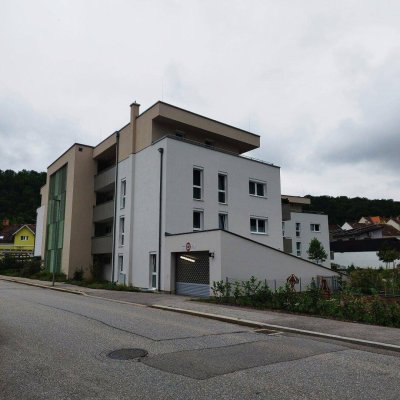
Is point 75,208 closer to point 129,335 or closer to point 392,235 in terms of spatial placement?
point 129,335

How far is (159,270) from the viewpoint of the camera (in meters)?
23.1

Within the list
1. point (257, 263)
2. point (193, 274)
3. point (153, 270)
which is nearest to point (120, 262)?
→ point (153, 270)

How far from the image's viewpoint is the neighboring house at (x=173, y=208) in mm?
21000

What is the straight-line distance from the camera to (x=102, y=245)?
31266 mm

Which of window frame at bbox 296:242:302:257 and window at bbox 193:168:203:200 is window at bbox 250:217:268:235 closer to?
window at bbox 193:168:203:200

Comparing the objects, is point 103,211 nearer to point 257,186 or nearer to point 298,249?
point 257,186

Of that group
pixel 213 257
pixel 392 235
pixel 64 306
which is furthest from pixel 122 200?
pixel 392 235

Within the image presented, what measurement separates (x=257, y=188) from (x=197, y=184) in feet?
18.8

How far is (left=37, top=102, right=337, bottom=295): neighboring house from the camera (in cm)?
2100

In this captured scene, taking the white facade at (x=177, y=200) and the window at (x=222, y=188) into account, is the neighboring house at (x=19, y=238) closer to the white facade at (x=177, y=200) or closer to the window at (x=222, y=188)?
the white facade at (x=177, y=200)

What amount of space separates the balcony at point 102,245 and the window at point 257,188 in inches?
424

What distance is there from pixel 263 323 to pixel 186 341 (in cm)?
344

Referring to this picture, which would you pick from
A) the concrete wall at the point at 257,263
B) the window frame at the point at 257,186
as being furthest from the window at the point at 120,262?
the concrete wall at the point at 257,263

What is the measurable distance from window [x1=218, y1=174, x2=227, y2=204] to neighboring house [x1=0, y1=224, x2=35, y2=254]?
63899mm
